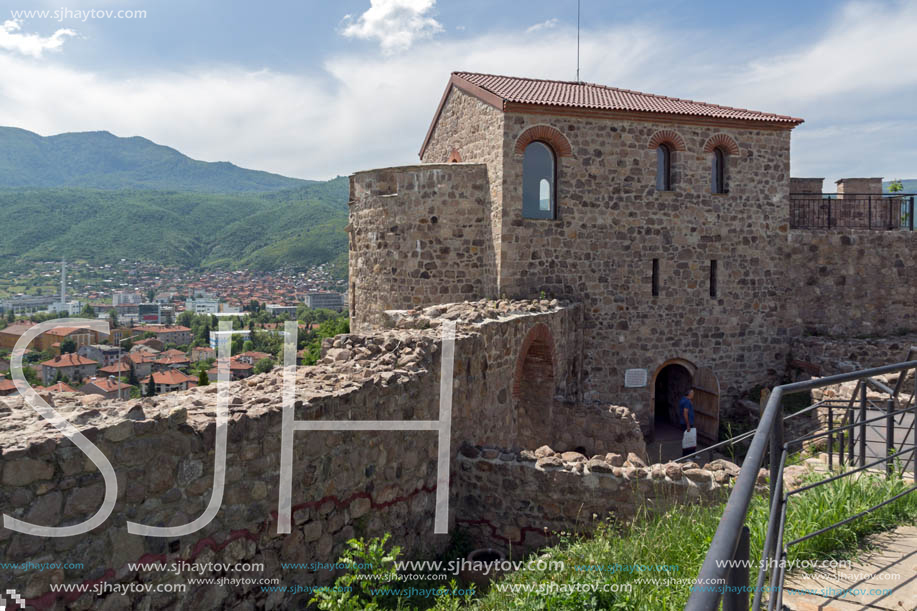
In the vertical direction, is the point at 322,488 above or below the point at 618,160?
below

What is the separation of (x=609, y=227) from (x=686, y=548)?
1075 centimetres

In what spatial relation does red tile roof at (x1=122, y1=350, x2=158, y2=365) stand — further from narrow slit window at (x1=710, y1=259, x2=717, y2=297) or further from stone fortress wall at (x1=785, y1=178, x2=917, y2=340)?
stone fortress wall at (x1=785, y1=178, x2=917, y2=340)

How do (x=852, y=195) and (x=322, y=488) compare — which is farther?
(x=852, y=195)

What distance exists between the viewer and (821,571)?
3.14 meters

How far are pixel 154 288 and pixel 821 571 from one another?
178 ft

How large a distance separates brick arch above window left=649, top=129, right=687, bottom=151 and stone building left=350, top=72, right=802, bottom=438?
0.04 meters

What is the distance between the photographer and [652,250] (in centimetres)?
1446

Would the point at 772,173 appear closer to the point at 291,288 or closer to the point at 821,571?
the point at 821,571

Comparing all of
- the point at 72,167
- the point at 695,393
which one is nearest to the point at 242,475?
the point at 695,393

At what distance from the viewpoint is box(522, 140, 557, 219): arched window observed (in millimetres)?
13430

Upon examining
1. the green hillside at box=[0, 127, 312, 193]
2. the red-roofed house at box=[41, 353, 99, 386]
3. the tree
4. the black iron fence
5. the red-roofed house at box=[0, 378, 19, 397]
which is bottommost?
the red-roofed house at box=[41, 353, 99, 386]

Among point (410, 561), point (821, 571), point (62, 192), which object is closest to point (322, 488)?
point (410, 561)

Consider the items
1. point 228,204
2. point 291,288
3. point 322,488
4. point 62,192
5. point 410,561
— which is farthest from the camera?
point 228,204

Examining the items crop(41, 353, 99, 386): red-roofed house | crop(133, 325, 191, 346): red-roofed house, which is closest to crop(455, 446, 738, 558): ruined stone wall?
crop(41, 353, 99, 386): red-roofed house
